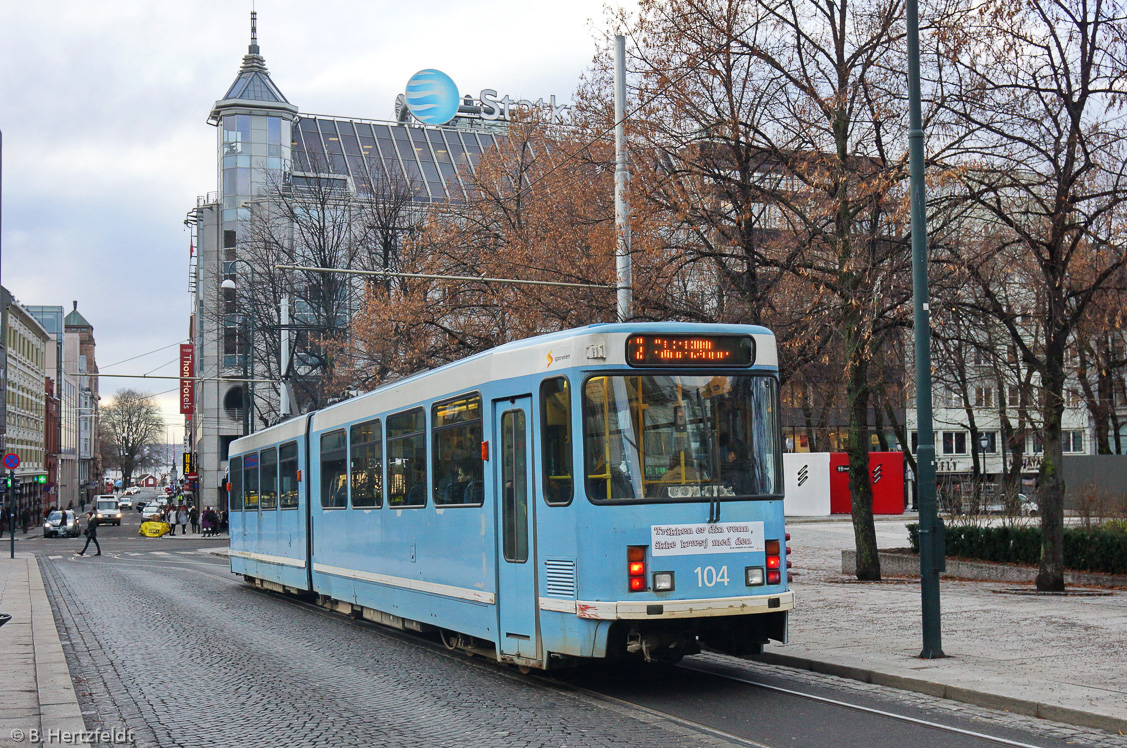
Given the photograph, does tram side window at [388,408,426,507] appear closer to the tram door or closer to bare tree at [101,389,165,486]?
the tram door

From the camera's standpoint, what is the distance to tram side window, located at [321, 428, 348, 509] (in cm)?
1593

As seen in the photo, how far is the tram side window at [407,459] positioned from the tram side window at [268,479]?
276 inches

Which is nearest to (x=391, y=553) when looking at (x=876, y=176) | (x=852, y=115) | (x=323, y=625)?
(x=323, y=625)

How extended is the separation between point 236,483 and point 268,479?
11.8ft

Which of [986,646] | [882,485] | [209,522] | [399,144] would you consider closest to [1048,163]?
[986,646]

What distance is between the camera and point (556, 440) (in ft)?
32.4

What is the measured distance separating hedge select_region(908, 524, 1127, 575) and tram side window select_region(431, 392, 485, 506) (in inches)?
384

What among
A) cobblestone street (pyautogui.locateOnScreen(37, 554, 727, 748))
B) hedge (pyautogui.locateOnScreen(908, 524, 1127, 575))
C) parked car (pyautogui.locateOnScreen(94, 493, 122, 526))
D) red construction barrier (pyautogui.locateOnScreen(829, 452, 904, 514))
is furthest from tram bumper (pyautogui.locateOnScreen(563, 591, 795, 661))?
parked car (pyautogui.locateOnScreen(94, 493, 122, 526))

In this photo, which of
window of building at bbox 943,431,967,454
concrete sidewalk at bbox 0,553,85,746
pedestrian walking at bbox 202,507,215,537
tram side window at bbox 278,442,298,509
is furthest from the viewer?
window of building at bbox 943,431,967,454

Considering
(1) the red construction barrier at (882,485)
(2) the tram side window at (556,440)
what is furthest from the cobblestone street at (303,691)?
(1) the red construction barrier at (882,485)

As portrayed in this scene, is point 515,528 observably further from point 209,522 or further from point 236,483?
→ point 209,522

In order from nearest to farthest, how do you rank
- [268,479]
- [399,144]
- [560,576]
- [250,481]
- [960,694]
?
[960,694] → [560,576] → [268,479] → [250,481] → [399,144]

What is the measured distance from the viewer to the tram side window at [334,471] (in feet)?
52.3

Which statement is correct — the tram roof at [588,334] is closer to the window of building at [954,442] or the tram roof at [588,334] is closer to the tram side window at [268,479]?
the tram side window at [268,479]
